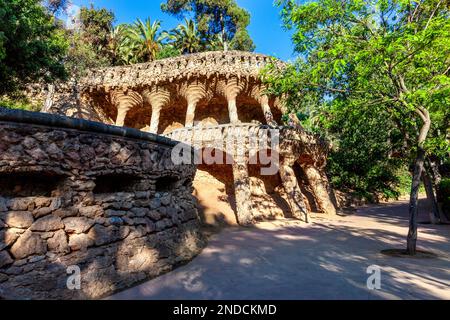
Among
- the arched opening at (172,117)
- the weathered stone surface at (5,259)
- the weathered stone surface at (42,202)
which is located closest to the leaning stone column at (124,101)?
the arched opening at (172,117)

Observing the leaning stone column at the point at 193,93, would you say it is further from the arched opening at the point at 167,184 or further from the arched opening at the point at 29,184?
the arched opening at the point at 29,184

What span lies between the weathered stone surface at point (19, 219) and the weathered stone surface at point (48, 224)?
0.09 metres

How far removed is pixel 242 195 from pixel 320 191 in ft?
17.8

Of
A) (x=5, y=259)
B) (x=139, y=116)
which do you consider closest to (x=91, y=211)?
(x=5, y=259)

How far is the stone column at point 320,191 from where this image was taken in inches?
588

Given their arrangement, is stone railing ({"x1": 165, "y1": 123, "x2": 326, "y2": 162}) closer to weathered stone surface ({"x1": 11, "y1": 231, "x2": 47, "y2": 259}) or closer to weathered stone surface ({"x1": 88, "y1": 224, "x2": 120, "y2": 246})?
weathered stone surface ({"x1": 88, "y1": 224, "x2": 120, "y2": 246})

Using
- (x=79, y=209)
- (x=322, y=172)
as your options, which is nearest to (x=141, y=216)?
(x=79, y=209)

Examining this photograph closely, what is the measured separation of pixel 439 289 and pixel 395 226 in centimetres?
754

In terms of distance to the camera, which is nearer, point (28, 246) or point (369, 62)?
point (28, 246)

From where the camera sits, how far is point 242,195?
12.3m

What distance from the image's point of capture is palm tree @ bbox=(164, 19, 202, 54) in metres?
29.5

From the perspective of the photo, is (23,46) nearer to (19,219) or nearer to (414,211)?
(19,219)
